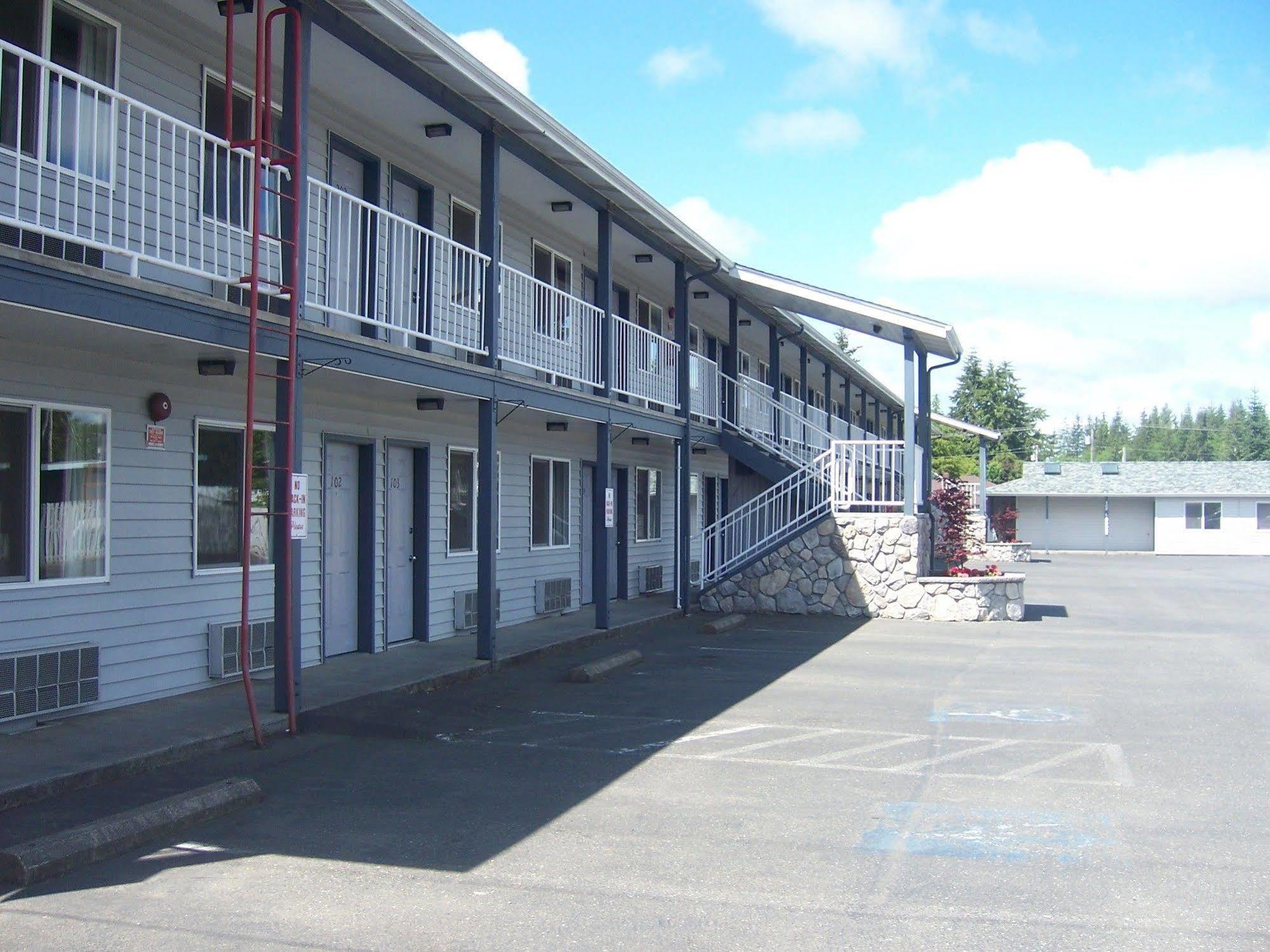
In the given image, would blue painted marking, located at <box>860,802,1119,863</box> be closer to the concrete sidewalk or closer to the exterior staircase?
the concrete sidewalk

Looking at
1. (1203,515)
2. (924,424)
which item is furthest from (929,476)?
(1203,515)

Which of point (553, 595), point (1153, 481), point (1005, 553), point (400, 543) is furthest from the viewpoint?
point (1153, 481)

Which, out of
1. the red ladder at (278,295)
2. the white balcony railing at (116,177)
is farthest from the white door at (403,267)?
the red ladder at (278,295)

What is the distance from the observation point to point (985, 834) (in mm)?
6254

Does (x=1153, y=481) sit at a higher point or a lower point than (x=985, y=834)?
higher

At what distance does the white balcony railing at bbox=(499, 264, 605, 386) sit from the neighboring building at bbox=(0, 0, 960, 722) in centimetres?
7

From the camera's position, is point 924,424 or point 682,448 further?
point 924,424

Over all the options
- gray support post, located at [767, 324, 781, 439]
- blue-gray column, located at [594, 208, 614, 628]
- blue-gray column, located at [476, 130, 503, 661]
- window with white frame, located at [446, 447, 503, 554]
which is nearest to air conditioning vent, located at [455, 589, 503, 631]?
window with white frame, located at [446, 447, 503, 554]

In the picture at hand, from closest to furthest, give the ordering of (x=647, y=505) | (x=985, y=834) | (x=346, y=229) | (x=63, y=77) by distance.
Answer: (x=985, y=834), (x=63, y=77), (x=346, y=229), (x=647, y=505)

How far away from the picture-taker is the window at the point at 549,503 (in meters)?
16.0

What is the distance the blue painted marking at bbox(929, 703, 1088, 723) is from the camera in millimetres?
9695

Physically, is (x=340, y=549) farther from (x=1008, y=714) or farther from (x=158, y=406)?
(x=1008, y=714)

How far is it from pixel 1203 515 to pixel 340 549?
139ft

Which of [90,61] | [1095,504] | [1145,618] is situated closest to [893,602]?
[1145,618]
